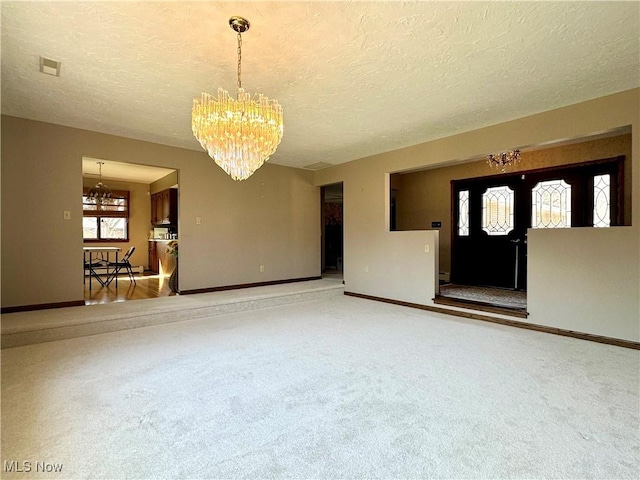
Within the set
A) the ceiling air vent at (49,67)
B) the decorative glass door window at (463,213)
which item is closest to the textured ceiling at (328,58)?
the ceiling air vent at (49,67)

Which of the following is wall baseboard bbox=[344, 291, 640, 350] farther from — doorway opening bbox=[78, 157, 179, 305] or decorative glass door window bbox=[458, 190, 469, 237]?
doorway opening bbox=[78, 157, 179, 305]

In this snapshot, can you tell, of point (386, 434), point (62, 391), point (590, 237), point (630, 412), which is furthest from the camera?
point (590, 237)

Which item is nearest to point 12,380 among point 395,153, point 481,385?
point 481,385

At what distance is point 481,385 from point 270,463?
1724 mm

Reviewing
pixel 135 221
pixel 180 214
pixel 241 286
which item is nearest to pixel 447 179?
pixel 241 286

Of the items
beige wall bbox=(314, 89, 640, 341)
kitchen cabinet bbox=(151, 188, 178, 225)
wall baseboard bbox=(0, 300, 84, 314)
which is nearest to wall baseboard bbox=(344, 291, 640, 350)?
beige wall bbox=(314, 89, 640, 341)

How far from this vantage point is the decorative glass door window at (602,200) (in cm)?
465

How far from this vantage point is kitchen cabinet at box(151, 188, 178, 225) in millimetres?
7492

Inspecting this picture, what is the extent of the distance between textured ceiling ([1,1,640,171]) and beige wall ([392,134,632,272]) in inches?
71.5

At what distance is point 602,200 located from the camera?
4.73m

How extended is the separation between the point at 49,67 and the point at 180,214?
2.75 m

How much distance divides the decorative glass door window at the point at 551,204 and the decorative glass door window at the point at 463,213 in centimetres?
117

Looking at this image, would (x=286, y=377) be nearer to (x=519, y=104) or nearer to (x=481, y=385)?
(x=481, y=385)

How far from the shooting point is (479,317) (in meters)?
4.46
